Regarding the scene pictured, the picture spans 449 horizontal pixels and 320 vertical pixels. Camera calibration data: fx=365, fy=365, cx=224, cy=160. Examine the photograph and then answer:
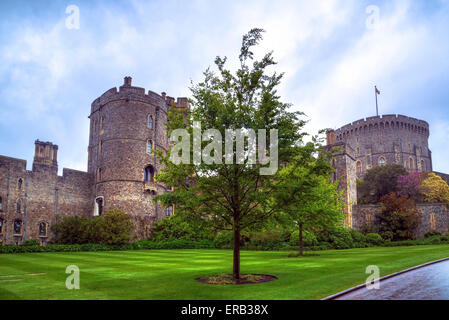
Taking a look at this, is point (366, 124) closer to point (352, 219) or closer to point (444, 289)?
point (352, 219)

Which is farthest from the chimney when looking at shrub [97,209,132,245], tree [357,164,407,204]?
tree [357,164,407,204]

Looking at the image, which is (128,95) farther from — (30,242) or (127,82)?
(30,242)

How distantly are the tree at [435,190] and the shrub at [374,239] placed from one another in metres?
14.6

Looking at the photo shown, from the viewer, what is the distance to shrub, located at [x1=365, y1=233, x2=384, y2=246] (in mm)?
37344

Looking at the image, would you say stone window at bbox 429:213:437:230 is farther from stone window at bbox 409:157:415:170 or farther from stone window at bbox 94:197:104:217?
stone window at bbox 94:197:104:217

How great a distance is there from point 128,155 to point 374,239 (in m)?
28.0

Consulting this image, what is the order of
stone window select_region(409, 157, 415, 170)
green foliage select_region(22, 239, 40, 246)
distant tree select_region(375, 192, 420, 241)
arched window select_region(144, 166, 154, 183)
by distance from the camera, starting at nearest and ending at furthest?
green foliage select_region(22, 239, 40, 246), distant tree select_region(375, 192, 420, 241), arched window select_region(144, 166, 154, 183), stone window select_region(409, 157, 415, 170)

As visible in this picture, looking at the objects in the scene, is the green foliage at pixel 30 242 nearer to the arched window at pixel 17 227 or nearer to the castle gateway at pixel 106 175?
the arched window at pixel 17 227

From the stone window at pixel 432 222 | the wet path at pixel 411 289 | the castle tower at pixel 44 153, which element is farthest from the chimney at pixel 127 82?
the stone window at pixel 432 222

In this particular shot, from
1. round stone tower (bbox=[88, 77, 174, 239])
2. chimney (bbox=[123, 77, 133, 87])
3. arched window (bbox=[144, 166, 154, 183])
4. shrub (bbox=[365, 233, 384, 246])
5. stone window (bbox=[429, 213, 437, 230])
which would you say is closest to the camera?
shrub (bbox=[365, 233, 384, 246])

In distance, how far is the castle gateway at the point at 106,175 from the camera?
122ft

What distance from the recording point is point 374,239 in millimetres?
37625
